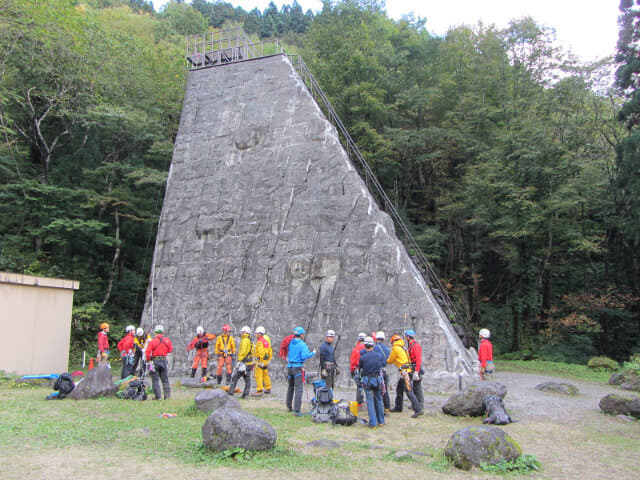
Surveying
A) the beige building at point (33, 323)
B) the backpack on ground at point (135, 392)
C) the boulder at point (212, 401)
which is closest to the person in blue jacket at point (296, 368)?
the boulder at point (212, 401)

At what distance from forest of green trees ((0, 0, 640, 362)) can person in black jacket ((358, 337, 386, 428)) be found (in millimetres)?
13643

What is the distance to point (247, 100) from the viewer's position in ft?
52.0

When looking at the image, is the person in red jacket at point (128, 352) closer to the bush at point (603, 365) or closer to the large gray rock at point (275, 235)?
the large gray rock at point (275, 235)

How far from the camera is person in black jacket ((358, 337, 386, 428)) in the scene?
24.8 feet

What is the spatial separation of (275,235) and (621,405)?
9.13 meters

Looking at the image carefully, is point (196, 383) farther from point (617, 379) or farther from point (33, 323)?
point (617, 379)

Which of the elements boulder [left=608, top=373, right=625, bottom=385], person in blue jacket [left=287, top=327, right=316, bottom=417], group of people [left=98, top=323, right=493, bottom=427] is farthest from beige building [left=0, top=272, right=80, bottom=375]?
boulder [left=608, top=373, right=625, bottom=385]

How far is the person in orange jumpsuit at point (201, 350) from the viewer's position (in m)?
12.2

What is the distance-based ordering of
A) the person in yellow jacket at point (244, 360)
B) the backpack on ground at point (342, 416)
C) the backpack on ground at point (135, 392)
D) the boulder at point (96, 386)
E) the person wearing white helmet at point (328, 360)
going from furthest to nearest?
the person in yellow jacket at point (244, 360) → the backpack on ground at point (135, 392) → the boulder at point (96, 386) → the person wearing white helmet at point (328, 360) → the backpack on ground at point (342, 416)

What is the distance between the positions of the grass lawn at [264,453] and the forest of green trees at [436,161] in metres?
12.0

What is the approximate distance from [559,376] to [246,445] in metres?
13.3

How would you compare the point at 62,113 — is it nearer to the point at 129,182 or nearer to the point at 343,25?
the point at 129,182

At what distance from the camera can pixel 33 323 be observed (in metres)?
13.1

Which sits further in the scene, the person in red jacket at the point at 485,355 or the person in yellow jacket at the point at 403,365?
the person in red jacket at the point at 485,355
